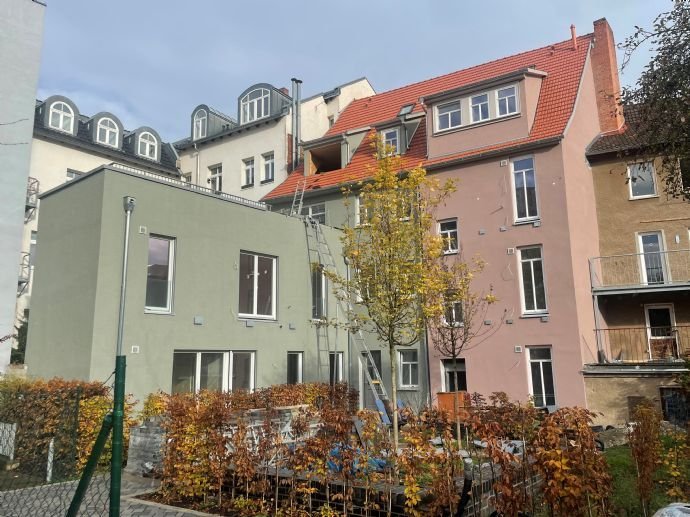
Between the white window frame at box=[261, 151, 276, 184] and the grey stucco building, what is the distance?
10.5 meters

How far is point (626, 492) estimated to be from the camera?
7719 millimetres

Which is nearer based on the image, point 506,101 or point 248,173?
point 506,101

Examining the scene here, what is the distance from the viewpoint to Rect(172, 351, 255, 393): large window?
48.2 feet

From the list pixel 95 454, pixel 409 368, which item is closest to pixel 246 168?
pixel 409 368

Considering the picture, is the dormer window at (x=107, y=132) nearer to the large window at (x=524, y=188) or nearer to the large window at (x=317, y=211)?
the large window at (x=317, y=211)

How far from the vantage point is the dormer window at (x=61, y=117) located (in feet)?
99.1

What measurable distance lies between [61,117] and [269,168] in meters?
12.3

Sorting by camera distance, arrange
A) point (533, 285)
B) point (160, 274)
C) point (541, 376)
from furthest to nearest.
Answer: point (533, 285), point (541, 376), point (160, 274)

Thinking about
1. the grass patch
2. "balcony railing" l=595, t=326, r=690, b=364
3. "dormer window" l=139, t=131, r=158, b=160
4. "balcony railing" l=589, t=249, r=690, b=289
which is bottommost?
the grass patch

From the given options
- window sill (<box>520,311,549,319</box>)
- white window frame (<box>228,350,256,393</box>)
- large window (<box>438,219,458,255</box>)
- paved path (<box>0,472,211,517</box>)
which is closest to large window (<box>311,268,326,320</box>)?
white window frame (<box>228,350,256,393</box>)

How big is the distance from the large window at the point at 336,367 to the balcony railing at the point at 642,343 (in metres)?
8.96

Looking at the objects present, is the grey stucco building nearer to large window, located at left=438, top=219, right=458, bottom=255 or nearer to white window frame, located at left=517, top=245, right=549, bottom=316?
large window, located at left=438, top=219, right=458, bottom=255

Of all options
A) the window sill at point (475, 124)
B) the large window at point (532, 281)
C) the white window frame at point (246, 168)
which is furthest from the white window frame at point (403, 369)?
the white window frame at point (246, 168)

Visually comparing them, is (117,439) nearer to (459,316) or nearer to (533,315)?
(459,316)
